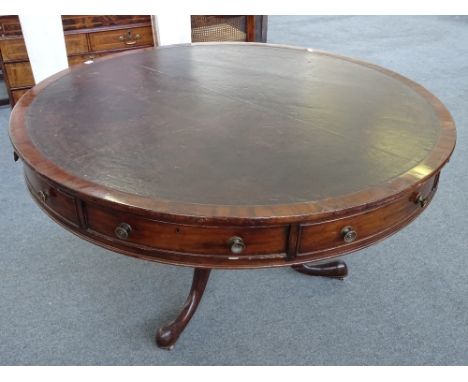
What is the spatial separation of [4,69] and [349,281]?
219cm

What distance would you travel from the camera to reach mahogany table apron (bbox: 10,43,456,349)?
2.76ft

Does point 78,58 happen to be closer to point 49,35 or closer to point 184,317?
point 49,35

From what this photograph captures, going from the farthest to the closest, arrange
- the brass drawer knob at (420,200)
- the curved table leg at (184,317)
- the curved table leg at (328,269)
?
the curved table leg at (328,269)
the curved table leg at (184,317)
the brass drawer knob at (420,200)

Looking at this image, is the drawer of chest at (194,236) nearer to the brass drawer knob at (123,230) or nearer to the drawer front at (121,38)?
the brass drawer knob at (123,230)

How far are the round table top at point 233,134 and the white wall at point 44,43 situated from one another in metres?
1.03

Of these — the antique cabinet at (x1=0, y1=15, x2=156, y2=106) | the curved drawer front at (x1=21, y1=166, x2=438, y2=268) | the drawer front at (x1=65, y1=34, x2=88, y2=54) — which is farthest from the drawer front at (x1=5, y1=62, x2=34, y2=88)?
the curved drawer front at (x1=21, y1=166, x2=438, y2=268)

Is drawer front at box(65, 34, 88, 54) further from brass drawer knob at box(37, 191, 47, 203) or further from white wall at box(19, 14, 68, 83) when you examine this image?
brass drawer knob at box(37, 191, 47, 203)

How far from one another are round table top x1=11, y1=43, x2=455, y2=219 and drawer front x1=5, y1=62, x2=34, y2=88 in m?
1.28

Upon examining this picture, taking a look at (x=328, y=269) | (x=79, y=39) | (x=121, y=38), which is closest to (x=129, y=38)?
(x=121, y=38)

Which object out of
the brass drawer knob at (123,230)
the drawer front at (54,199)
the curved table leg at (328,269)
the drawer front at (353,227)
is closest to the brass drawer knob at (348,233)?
the drawer front at (353,227)

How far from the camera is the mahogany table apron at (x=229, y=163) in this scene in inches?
33.1

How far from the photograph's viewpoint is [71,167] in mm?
929

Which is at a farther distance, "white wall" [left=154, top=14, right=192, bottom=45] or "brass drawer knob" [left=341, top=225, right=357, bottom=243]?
"white wall" [left=154, top=14, right=192, bottom=45]

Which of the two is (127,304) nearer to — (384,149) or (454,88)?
(384,149)
